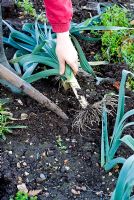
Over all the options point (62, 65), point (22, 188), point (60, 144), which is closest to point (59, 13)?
point (62, 65)

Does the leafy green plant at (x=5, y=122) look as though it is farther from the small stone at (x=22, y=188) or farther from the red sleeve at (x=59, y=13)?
the red sleeve at (x=59, y=13)

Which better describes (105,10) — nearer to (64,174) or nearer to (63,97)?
(63,97)

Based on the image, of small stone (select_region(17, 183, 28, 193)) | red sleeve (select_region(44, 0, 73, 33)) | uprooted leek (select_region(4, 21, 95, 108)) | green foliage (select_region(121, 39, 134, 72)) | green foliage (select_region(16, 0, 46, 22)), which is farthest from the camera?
green foliage (select_region(16, 0, 46, 22))

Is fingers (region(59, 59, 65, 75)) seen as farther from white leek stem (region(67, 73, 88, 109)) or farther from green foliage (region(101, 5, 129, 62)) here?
green foliage (region(101, 5, 129, 62))

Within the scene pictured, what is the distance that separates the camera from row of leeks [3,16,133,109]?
8.66 ft

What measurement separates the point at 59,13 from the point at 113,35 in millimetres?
1028

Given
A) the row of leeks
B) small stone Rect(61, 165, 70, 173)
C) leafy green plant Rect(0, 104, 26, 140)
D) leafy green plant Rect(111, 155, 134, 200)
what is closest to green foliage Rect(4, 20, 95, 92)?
the row of leeks

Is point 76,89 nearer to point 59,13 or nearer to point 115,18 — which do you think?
point 59,13

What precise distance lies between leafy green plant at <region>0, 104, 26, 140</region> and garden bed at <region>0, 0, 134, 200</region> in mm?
36

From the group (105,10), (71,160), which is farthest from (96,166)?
(105,10)

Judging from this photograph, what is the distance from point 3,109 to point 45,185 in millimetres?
511

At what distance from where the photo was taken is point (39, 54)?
2.78 m

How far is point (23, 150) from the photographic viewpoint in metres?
2.44

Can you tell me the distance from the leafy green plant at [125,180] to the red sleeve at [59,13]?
2.43 feet
